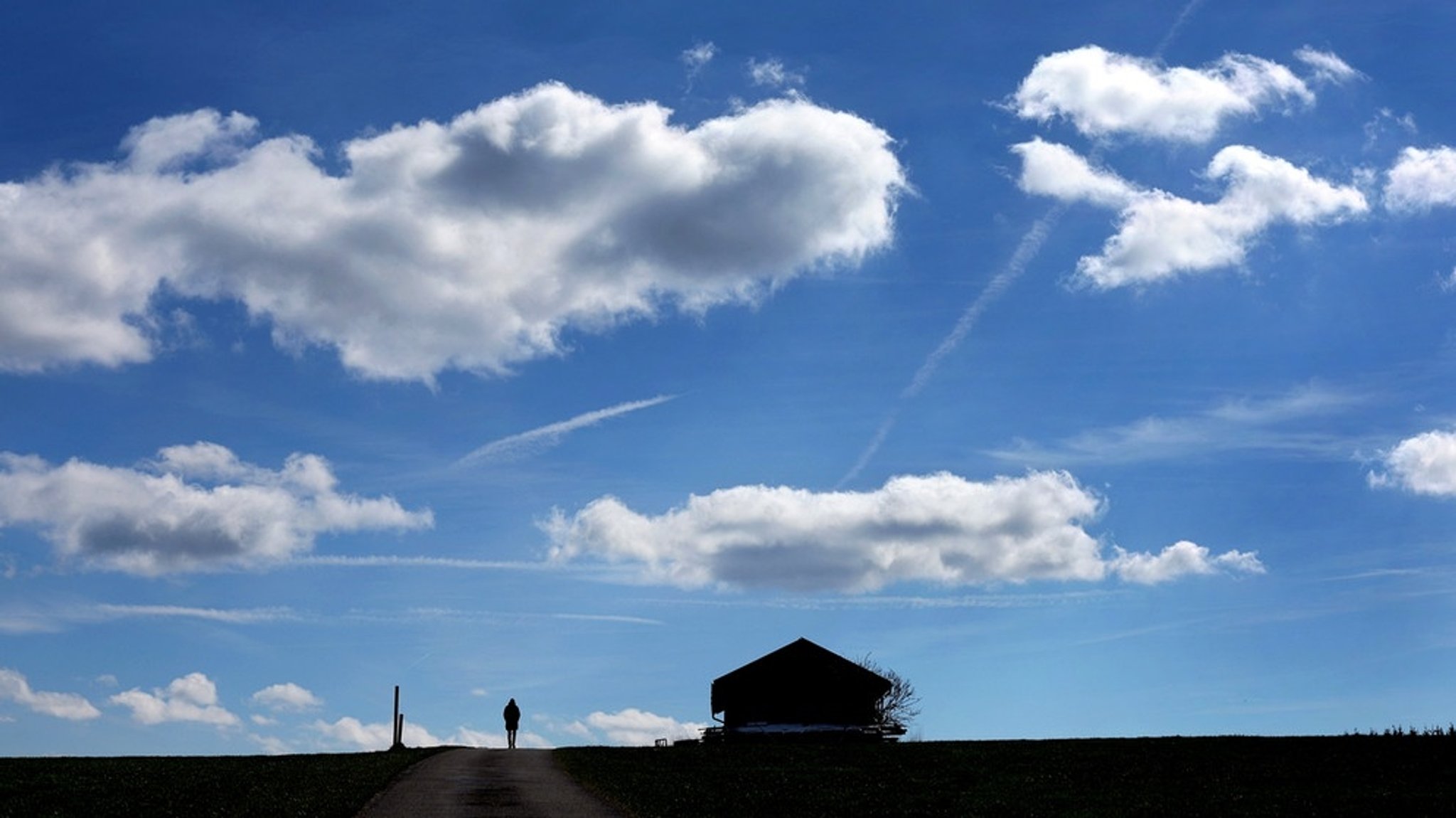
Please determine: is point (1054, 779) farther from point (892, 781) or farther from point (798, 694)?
point (798, 694)

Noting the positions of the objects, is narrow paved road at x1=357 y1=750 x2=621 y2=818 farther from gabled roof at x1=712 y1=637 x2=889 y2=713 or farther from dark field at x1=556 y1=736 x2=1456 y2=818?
gabled roof at x1=712 y1=637 x2=889 y2=713

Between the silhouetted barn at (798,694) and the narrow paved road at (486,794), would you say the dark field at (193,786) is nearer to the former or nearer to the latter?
the narrow paved road at (486,794)

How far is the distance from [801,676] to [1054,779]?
151 ft

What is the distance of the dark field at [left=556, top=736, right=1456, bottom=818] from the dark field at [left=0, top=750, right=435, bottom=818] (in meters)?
6.24

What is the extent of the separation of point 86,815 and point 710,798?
44.1 ft

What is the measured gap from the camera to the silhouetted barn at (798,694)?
3280 inches

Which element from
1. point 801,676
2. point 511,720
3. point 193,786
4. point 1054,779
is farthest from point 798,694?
point 193,786

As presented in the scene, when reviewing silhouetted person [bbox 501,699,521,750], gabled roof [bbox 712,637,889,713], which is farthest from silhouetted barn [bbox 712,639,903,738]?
silhouetted person [bbox 501,699,521,750]

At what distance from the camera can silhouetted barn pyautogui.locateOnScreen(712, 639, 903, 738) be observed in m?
83.3

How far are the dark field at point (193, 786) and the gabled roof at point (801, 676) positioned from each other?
37.8m

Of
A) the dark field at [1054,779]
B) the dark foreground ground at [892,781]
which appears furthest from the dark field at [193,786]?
the dark field at [1054,779]

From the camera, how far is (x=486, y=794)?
33500 millimetres

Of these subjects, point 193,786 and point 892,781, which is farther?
point 892,781

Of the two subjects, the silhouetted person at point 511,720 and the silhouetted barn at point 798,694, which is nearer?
the silhouetted person at point 511,720
